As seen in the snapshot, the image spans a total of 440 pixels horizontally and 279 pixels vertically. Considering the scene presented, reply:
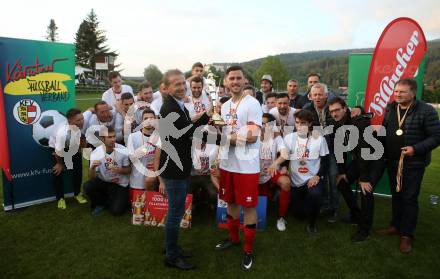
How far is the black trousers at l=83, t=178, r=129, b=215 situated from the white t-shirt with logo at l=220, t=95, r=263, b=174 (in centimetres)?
207

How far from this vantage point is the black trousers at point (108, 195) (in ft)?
15.8

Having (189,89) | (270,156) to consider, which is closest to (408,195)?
(270,156)

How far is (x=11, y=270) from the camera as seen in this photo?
3328 millimetres

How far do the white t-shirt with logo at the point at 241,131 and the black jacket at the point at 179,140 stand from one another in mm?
286

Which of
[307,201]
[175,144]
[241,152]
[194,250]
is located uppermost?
[175,144]

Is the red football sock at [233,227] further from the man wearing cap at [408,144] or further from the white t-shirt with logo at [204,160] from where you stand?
the man wearing cap at [408,144]

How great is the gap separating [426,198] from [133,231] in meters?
4.91

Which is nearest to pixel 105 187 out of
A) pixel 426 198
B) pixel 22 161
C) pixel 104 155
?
pixel 104 155

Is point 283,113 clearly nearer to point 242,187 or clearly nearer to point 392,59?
point 392,59

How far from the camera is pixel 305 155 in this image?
4.55 m

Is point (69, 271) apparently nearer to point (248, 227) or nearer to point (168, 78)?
point (248, 227)

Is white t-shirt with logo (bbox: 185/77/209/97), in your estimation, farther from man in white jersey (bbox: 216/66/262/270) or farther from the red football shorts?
the red football shorts

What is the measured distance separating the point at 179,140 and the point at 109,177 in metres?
2.29

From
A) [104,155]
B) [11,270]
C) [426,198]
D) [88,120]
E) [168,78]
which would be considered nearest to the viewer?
[168,78]
